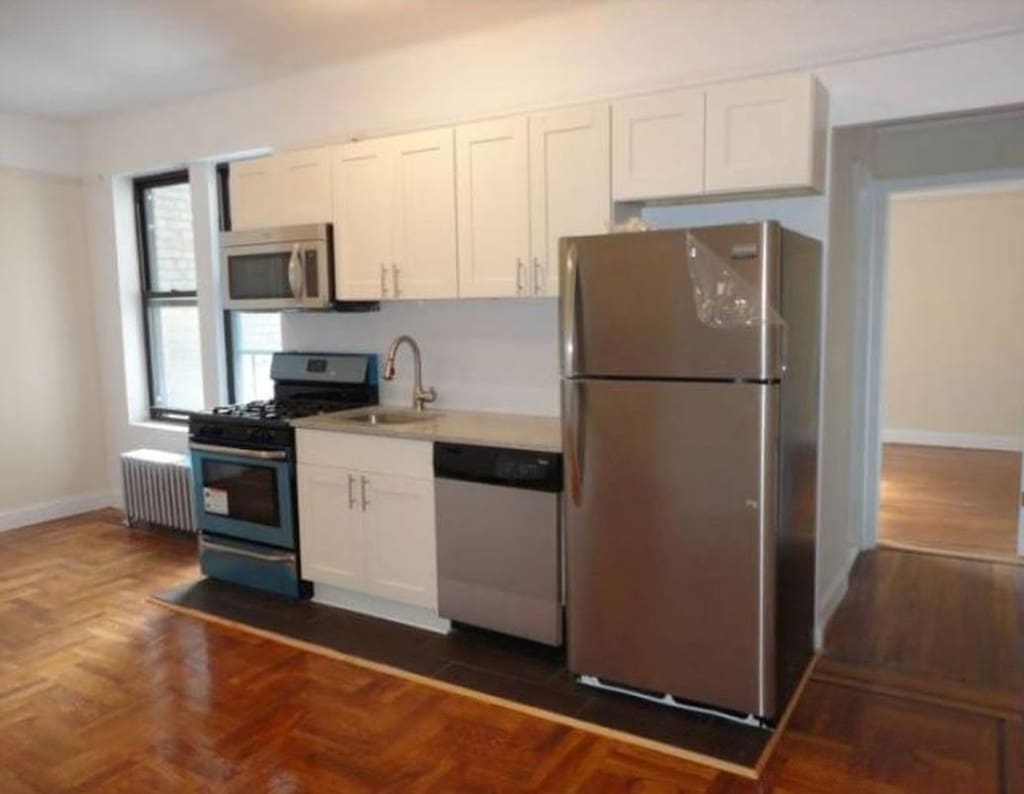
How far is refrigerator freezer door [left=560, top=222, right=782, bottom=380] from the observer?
2.39 metres

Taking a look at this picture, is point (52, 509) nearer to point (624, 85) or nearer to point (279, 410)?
point (279, 410)

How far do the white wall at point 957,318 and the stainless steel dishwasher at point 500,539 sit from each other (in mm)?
5562

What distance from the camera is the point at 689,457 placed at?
2.53 meters

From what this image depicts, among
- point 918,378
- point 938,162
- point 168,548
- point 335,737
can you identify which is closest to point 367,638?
point 335,737

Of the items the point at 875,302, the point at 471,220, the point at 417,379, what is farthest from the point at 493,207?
the point at 875,302

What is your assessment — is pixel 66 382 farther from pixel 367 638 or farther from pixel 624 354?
pixel 624 354

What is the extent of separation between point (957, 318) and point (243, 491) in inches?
265

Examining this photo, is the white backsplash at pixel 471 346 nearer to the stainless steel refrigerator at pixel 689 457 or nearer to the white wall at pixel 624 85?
the white wall at pixel 624 85

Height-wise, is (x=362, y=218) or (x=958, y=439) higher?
(x=362, y=218)

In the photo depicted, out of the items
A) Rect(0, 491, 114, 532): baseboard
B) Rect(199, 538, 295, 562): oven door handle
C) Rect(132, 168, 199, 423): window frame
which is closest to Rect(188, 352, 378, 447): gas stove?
Rect(199, 538, 295, 562): oven door handle

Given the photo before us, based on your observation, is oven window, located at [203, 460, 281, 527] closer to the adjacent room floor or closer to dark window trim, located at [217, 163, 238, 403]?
dark window trim, located at [217, 163, 238, 403]

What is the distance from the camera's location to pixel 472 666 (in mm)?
3064

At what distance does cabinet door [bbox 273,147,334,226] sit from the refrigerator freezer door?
1.60 metres

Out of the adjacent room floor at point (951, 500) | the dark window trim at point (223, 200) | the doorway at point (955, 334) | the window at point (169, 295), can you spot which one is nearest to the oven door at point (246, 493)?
the window at point (169, 295)
